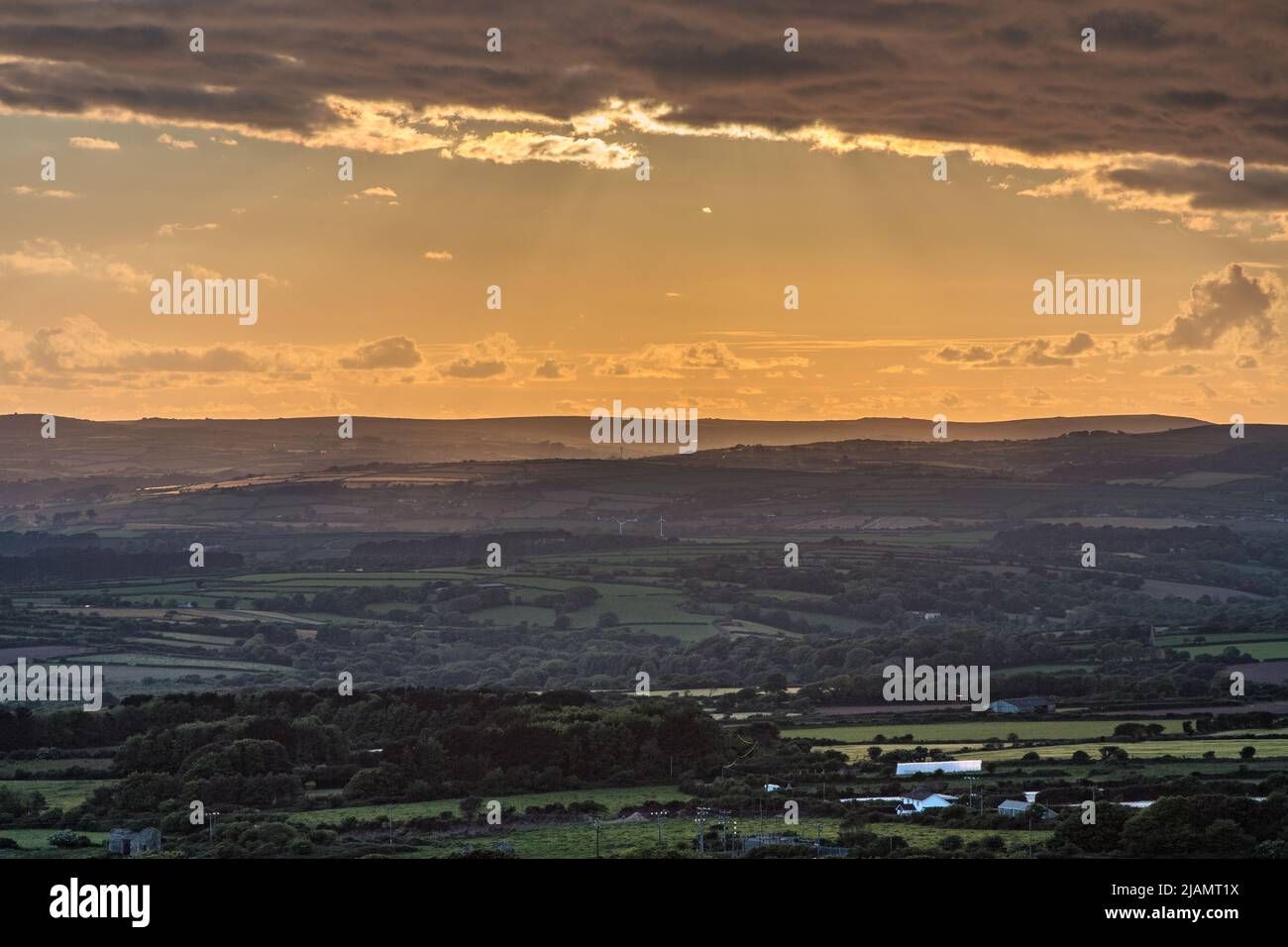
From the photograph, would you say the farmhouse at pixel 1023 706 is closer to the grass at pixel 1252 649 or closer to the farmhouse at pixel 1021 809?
the grass at pixel 1252 649

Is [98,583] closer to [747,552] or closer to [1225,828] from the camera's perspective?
[747,552]

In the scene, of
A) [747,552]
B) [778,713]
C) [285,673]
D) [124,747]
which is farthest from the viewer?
[747,552]

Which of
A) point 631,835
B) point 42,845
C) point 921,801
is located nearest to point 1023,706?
point 921,801

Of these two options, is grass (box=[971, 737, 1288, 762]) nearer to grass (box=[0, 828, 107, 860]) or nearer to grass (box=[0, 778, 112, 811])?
grass (box=[0, 828, 107, 860])

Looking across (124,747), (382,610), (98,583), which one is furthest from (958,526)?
(124,747)

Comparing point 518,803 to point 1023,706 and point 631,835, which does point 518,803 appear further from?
point 1023,706
